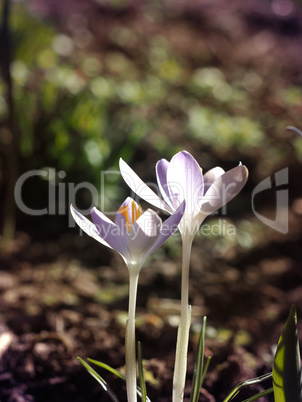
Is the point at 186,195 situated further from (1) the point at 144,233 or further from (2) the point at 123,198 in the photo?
(2) the point at 123,198

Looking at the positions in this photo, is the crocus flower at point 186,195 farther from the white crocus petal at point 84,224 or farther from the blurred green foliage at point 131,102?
the blurred green foliage at point 131,102

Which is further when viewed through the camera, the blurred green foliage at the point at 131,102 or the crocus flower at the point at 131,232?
the blurred green foliage at the point at 131,102

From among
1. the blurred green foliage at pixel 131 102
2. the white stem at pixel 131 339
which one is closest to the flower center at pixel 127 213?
the white stem at pixel 131 339

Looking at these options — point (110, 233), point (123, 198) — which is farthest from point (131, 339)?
point (123, 198)

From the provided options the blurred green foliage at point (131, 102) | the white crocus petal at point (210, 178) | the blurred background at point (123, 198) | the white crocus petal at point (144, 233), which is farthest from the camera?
the blurred green foliage at point (131, 102)

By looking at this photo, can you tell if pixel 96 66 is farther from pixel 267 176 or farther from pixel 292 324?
pixel 292 324

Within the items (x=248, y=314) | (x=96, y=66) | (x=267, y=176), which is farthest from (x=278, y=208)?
(x=96, y=66)
